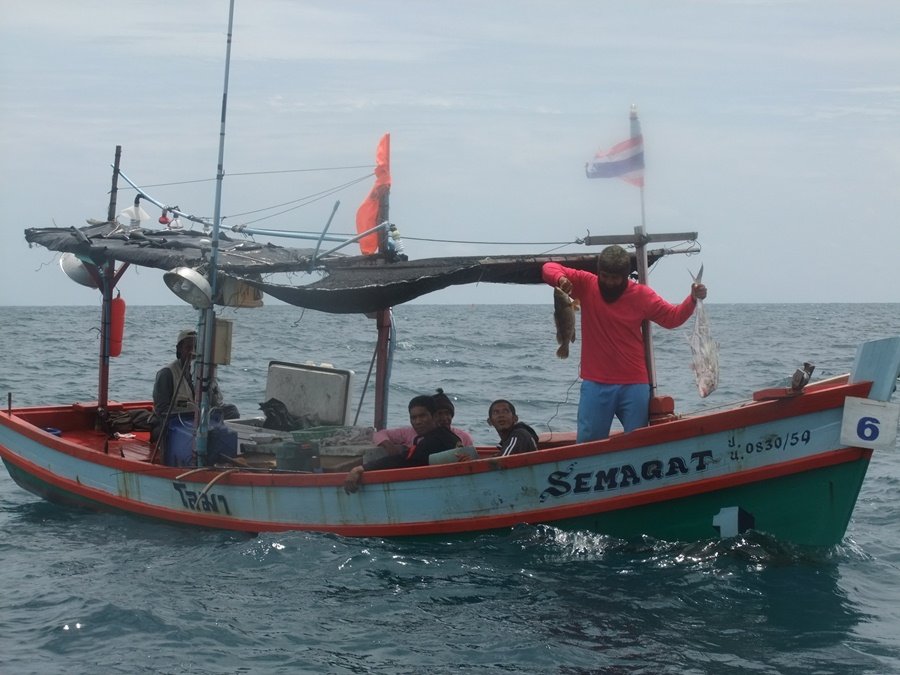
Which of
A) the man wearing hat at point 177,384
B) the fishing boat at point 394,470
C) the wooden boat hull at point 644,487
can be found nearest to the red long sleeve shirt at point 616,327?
the fishing boat at point 394,470

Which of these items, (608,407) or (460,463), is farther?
(608,407)

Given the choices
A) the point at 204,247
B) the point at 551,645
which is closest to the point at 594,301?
the point at 551,645

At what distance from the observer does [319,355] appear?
116 ft

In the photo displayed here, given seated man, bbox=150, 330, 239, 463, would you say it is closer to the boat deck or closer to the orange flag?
the boat deck

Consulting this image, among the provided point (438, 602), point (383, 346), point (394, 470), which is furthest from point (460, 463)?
point (383, 346)

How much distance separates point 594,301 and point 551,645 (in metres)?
2.71

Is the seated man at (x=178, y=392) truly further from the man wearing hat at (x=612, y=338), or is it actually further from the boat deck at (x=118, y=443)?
the man wearing hat at (x=612, y=338)

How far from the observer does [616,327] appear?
8273 mm

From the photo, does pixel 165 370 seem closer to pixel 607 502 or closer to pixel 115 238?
pixel 115 238

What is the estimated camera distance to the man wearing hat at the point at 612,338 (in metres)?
8.20

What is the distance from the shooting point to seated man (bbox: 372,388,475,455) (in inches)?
357

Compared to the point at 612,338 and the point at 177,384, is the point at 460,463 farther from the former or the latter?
the point at 177,384

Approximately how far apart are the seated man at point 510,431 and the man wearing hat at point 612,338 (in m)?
0.48

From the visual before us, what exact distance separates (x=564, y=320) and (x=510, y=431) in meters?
1.46
